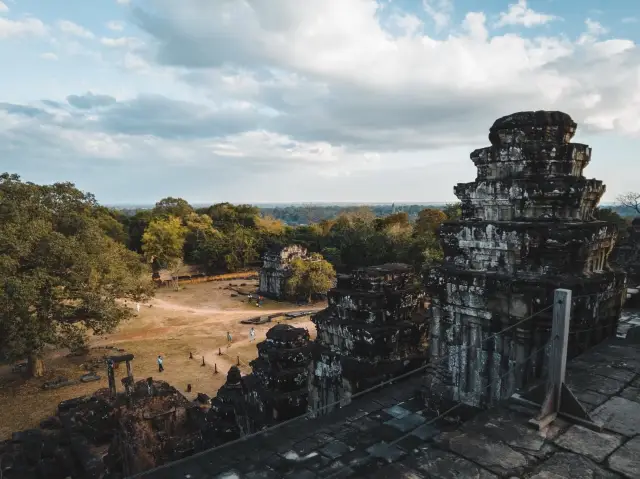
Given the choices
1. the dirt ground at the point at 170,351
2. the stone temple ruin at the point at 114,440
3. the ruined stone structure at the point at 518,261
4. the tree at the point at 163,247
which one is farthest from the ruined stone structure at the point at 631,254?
the tree at the point at 163,247

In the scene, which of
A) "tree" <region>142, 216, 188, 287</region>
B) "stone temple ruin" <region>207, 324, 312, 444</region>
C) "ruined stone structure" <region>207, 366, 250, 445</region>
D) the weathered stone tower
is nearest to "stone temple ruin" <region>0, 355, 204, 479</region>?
"ruined stone structure" <region>207, 366, 250, 445</region>

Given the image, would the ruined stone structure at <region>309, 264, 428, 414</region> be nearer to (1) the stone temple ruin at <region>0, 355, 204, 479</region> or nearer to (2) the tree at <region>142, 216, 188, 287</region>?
(1) the stone temple ruin at <region>0, 355, 204, 479</region>

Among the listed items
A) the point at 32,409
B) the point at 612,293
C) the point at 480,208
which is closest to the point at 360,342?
the point at 480,208

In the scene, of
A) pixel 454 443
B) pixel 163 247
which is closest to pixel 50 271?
pixel 454 443

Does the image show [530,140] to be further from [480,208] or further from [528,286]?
[528,286]

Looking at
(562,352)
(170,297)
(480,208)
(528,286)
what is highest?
(480,208)

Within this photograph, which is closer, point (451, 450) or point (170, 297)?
point (451, 450)

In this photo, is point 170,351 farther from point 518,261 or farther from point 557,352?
point 557,352
